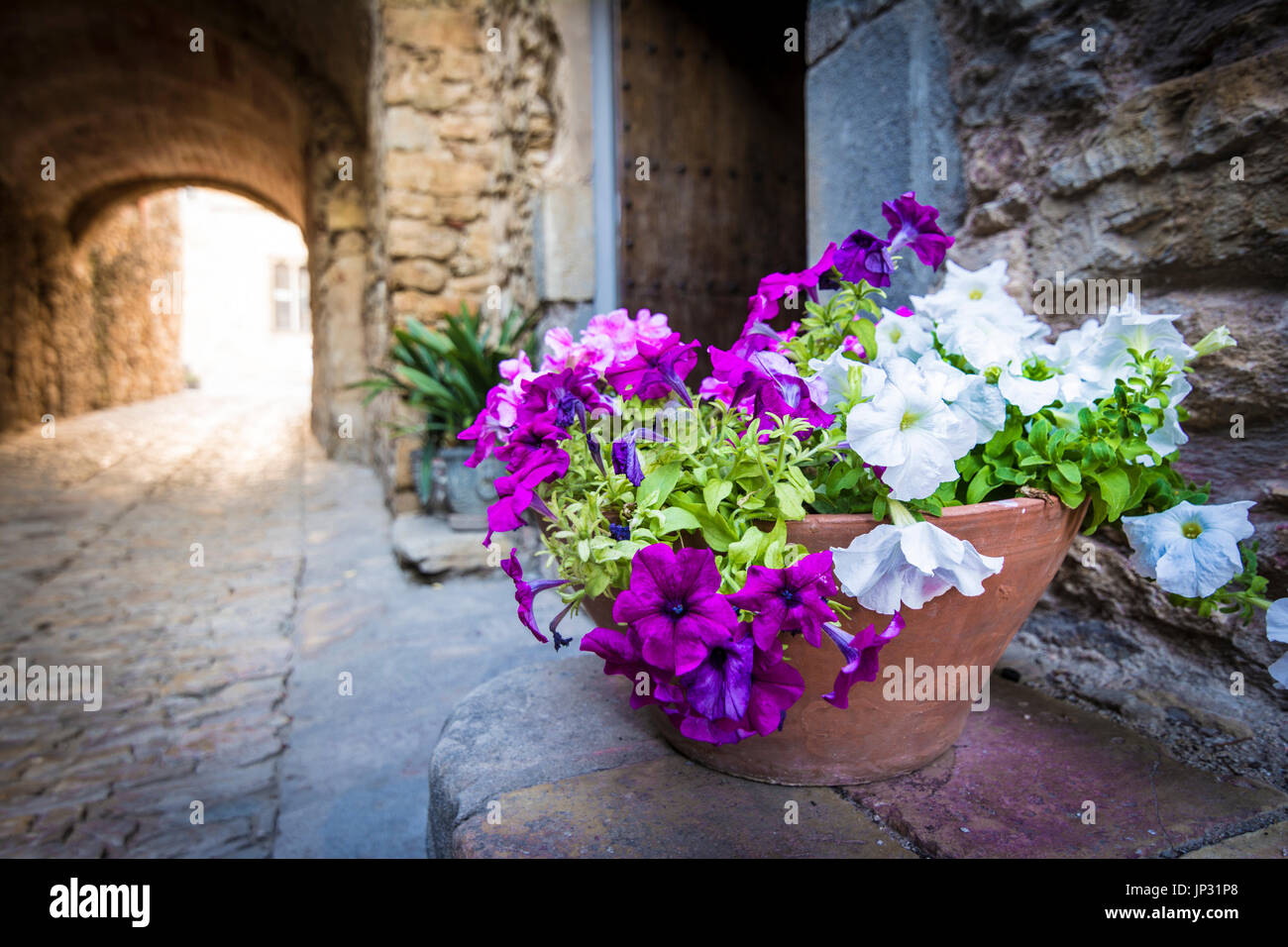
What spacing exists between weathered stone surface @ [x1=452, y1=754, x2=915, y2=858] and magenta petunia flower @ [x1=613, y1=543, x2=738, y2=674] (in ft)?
0.78

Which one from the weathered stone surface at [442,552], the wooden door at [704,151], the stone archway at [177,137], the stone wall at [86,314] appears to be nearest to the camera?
the wooden door at [704,151]

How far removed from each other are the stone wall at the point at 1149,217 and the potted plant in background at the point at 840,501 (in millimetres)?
185

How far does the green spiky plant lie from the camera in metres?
3.69

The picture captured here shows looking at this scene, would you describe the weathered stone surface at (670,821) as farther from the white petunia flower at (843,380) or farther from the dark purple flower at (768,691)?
the white petunia flower at (843,380)

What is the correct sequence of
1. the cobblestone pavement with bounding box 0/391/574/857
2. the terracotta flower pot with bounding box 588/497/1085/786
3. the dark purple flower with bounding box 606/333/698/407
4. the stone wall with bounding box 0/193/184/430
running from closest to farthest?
the terracotta flower pot with bounding box 588/497/1085/786 → the dark purple flower with bounding box 606/333/698/407 → the cobblestone pavement with bounding box 0/391/574/857 → the stone wall with bounding box 0/193/184/430

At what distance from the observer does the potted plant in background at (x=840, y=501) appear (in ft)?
2.42

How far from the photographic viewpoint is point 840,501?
0.87 m

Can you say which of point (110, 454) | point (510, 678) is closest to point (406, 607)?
point (510, 678)

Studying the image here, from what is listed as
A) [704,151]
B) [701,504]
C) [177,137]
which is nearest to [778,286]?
[701,504]

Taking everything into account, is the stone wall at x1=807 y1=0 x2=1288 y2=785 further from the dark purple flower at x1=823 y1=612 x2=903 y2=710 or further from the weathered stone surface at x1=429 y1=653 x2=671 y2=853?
the weathered stone surface at x1=429 y1=653 x2=671 y2=853

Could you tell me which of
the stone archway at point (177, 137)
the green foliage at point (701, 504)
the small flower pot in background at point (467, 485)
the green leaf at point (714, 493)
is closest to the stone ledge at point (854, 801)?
the green foliage at point (701, 504)

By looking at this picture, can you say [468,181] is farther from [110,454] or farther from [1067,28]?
[110,454]

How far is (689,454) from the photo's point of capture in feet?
2.73

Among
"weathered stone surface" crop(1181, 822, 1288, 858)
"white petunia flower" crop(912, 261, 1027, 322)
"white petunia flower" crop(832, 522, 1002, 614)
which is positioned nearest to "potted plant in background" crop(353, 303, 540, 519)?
"white petunia flower" crop(912, 261, 1027, 322)
